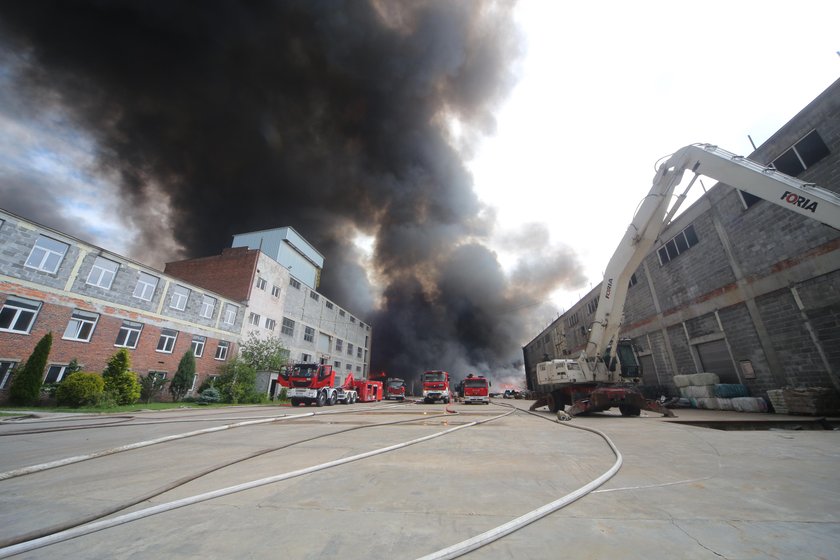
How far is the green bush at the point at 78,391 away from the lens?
14.7 m

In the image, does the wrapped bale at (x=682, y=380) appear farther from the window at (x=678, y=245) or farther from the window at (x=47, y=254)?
the window at (x=47, y=254)

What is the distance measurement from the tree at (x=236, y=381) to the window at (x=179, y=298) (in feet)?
18.9

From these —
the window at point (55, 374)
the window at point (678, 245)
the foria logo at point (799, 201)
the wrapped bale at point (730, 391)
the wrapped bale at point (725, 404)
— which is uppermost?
the window at point (678, 245)

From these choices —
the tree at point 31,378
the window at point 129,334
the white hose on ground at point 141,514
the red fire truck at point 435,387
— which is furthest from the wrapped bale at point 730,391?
the window at point 129,334

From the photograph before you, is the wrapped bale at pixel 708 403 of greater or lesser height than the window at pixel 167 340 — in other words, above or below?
below

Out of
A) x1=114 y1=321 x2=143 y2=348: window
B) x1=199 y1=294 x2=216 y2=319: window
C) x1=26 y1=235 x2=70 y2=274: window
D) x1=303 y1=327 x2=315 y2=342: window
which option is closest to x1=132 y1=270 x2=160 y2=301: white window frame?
x1=114 y1=321 x2=143 y2=348: window

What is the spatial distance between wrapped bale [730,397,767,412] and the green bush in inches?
1156

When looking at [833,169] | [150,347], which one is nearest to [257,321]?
[150,347]

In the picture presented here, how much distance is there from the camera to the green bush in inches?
577

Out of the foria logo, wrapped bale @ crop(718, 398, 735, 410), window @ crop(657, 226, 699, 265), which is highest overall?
window @ crop(657, 226, 699, 265)

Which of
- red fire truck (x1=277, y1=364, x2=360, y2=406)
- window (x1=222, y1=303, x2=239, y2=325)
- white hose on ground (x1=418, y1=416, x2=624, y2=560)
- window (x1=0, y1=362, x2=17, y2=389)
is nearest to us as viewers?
white hose on ground (x1=418, y1=416, x2=624, y2=560)

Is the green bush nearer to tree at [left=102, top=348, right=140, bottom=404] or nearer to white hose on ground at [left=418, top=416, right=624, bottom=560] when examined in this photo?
tree at [left=102, top=348, right=140, bottom=404]

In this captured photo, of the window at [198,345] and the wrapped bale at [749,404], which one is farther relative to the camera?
the window at [198,345]

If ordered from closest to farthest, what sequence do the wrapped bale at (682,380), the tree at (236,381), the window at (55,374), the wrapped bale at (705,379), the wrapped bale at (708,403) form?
the wrapped bale at (708,403) → the window at (55,374) → the wrapped bale at (705,379) → the wrapped bale at (682,380) → the tree at (236,381)
